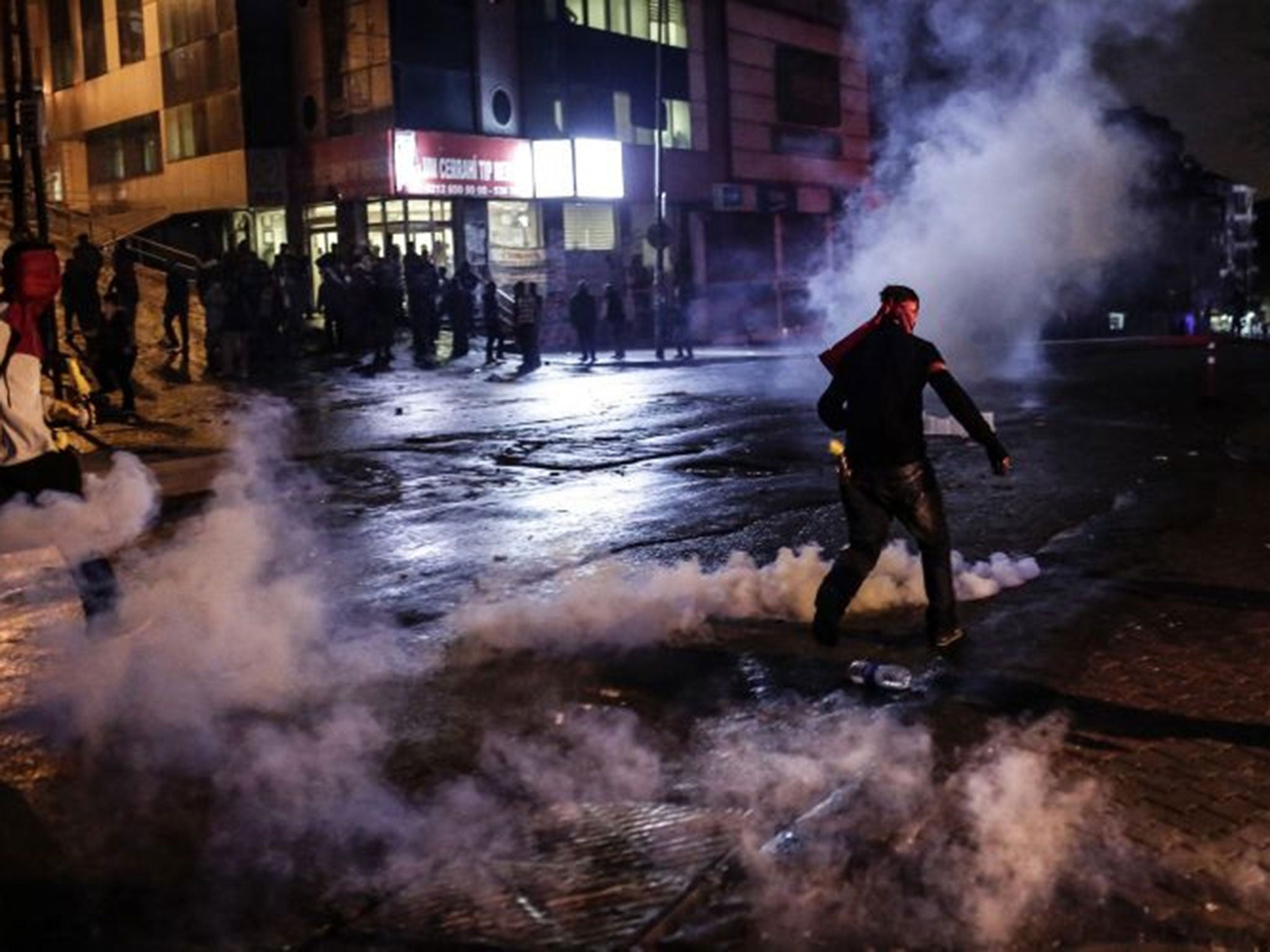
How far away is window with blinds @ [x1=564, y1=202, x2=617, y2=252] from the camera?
114ft

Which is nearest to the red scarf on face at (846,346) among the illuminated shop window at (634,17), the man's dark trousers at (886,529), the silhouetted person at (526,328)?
the man's dark trousers at (886,529)

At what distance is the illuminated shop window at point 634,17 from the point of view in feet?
114

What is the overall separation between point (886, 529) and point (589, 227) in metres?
30.5

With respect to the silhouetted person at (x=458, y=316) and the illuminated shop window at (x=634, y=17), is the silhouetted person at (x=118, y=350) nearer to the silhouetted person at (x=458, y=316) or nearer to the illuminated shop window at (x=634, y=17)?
the silhouetted person at (x=458, y=316)

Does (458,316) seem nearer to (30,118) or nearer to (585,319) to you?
(585,319)

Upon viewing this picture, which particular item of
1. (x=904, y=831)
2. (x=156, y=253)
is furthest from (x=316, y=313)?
(x=904, y=831)

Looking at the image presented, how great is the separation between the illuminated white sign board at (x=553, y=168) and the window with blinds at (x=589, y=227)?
150 cm

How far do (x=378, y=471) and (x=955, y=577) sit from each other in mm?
7047

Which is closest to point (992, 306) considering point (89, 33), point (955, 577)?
→ point (955, 577)

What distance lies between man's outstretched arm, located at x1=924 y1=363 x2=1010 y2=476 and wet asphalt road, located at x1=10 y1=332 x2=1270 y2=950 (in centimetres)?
94

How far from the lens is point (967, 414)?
19.6ft

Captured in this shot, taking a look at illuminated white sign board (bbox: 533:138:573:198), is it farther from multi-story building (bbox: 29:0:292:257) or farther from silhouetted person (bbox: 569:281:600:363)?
silhouetted person (bbox: 569:281:600:363)

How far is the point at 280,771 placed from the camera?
468cm

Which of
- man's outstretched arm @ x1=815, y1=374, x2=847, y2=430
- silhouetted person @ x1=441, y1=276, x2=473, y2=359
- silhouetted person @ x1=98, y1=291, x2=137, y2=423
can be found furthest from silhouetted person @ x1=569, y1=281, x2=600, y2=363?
man's outstretched arm @ x1=815, y1=374, x2=847, y2=430
